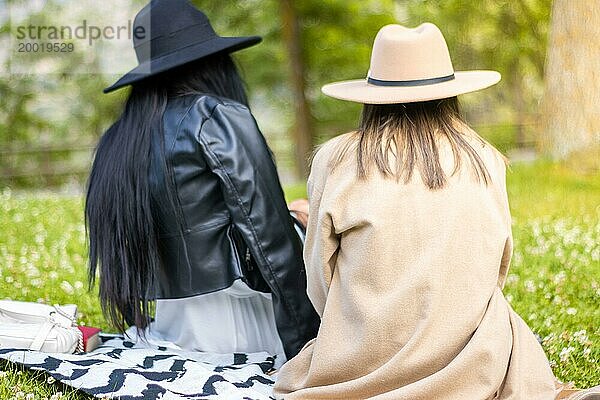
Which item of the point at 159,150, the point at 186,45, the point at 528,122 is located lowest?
the point at 528,122

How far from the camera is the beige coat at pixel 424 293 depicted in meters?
3.00

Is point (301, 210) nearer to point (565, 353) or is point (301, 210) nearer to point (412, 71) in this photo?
point (412, 71)

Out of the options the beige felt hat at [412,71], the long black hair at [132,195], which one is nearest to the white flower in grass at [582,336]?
the beige felt hat at [412,71]

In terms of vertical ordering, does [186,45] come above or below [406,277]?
above

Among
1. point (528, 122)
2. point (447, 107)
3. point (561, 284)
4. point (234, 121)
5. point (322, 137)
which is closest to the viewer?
point (447, 107)

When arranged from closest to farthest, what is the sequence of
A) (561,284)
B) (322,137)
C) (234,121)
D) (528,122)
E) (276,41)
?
(234,121)
(561,284)
(276,41)
(322,137)
(528,122)

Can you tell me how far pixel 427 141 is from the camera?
10.2 ft

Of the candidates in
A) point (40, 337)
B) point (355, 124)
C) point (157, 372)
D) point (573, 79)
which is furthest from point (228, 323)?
point (355, 124)

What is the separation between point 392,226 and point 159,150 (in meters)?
1.28

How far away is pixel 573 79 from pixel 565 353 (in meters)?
4.98

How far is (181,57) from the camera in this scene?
387cm

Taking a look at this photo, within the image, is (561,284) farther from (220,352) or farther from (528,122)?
(528,122)

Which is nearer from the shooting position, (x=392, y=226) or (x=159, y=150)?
(x=392, y=226)

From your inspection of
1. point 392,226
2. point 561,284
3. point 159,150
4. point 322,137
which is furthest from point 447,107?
point 322,137
